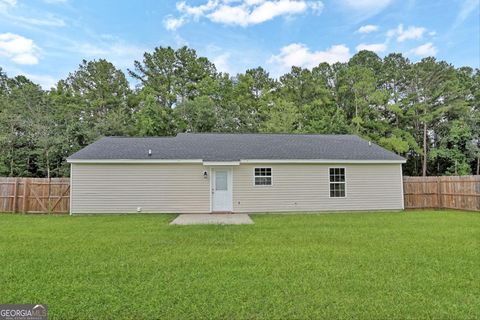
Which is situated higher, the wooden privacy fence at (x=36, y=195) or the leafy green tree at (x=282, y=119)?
the leafy green tree at (x=282, y=119)

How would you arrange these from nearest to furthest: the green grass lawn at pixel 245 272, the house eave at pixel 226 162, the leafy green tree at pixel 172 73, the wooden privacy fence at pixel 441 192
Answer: the green grass lawn at pixel 245 272 < the house eave at pixel 226 162 < the wooden privacy fence at pixel 441 192 < the leafy green tree at pixel 172 73

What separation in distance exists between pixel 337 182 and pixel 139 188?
831 centimetres

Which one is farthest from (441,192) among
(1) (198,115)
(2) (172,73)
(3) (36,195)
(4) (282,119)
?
(2) (172,73)

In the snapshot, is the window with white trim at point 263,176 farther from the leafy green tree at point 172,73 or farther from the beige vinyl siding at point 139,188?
the leafy green tree at point 172,73

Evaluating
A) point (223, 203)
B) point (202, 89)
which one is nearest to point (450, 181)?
point (223, 203)

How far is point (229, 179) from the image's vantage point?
42.1 feet

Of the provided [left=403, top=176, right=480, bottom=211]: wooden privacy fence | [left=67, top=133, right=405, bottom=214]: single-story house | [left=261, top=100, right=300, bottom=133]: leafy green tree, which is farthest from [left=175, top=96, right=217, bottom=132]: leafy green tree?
[left=403, top=176, right=480, bottom=211]: wooden privacy fence

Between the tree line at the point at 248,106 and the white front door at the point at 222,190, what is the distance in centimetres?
1187

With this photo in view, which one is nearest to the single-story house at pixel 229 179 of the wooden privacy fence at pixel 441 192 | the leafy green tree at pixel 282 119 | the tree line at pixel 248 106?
the wooden privacy fence at pixel 441 192

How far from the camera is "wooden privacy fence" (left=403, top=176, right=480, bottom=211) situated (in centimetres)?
1256

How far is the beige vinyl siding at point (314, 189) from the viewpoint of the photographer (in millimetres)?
12797

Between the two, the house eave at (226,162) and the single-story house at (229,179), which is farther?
the single-story house at (229,179)

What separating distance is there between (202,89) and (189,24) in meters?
10.9

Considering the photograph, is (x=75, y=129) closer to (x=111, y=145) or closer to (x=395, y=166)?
(x=111, y=145)
